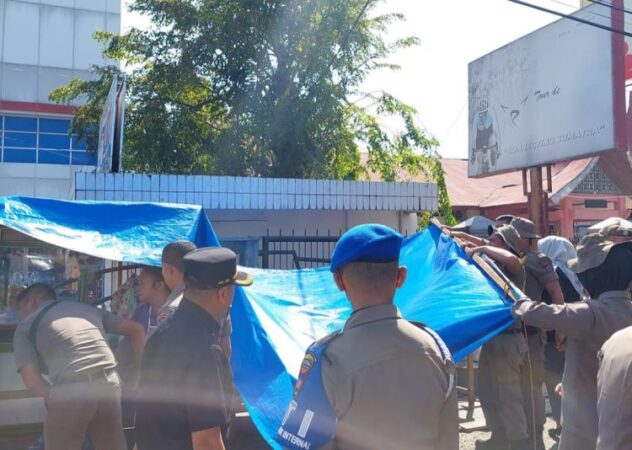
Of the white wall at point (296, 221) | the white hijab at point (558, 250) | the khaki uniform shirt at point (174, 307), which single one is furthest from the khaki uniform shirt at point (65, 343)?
the white wall at point (296, 221)

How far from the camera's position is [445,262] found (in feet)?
14.4

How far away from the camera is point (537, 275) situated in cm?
477

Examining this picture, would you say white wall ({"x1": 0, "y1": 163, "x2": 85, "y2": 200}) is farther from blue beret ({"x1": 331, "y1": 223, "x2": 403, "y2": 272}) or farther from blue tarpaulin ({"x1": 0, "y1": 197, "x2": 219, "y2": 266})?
blue beret ({"x1": 331, "y1": 223, "x2": 403, "y2": 272})

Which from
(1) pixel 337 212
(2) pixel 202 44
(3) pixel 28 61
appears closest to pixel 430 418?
(1) pixel 337 212

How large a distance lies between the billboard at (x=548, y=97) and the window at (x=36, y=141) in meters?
18.5

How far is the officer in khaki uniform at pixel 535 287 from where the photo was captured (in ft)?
15.5

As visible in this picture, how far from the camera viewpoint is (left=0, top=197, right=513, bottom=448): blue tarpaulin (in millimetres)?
3695

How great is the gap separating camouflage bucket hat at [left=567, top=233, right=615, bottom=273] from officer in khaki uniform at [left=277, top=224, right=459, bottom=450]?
1.45 metres

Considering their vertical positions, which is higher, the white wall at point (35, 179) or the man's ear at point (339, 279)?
the white wall at point (35, 179)

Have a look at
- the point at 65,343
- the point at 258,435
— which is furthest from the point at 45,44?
the point at 65,343

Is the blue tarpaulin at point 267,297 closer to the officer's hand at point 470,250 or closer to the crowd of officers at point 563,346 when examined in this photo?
the officer's hand at point 470,250

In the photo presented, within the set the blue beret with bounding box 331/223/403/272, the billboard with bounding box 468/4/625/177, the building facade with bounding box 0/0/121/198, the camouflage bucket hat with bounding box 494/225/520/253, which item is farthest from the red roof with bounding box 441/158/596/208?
the building facade with bounding box 0/0/121/198

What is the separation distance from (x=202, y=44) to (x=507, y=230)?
8582 millimetres

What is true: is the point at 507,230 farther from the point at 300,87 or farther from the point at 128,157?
the point at 128,157
